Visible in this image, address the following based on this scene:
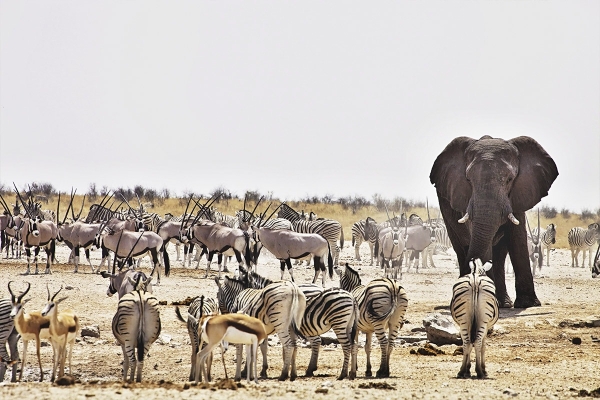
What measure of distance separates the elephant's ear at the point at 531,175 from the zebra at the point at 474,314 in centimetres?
745

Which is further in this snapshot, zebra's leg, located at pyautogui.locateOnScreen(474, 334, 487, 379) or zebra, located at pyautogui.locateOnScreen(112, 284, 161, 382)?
zebra, located at pyautogui.locateOnScreen(112, 284, 161, 382)

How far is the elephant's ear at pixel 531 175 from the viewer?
746 inches

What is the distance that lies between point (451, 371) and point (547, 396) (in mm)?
2221

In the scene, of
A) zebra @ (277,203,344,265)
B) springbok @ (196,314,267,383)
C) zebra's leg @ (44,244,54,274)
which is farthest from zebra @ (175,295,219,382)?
zebra @ (277,203,344,265)

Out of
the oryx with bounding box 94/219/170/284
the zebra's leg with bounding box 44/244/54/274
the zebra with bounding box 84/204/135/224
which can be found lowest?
the zebra's leg with bounding box 44/244/54/274

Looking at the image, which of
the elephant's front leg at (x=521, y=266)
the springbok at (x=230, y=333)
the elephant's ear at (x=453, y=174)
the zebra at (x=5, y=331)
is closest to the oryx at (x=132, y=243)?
the elephant's ear at (x=453, y=174)

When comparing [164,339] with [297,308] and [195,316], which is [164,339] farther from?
[297,308]

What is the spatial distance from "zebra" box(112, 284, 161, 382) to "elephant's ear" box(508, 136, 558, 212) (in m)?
9.43

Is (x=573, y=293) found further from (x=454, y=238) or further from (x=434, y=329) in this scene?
(x=434, y=329)

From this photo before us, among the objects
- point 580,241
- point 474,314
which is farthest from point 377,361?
point 580,241

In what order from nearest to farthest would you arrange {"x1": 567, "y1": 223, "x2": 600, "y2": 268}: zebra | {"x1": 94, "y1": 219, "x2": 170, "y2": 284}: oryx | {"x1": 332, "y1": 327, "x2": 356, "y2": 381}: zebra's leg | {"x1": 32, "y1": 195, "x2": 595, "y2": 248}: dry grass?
{"x1": 332, "y1": 327, "x2": 356, "y2": 381}: zebra's leg, {"x1": 94, "y1": 219, "x2": 170, "y2": 284}: oryx, {"x1": 567, "y1": 223, "x2": 600, "y2": 268}: zebra, {"x1": 32, "y1": 195, "x2": 595, "y2": 248}: dry grass

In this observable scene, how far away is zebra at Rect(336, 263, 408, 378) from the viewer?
466 inches

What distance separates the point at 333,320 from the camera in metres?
11.7

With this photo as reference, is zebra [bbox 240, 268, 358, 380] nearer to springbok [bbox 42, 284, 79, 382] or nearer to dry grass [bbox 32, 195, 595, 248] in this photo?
springbok [bbox 42, 284, 79, 382]
